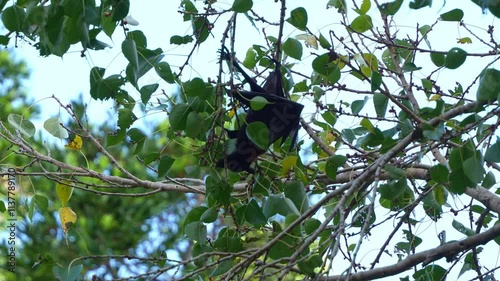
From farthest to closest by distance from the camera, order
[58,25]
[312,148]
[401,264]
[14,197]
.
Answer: [14,197] < [312,148] < [401,264] < [58,25]

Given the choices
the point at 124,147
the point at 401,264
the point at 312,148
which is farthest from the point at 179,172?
the point at 401,264

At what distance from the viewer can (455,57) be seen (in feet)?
9.62

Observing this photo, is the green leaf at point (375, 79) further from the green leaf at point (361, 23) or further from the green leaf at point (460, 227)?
the green leaf at point (460, 227)

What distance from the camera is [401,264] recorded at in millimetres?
3186

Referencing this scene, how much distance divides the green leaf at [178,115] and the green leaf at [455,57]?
3.33ft

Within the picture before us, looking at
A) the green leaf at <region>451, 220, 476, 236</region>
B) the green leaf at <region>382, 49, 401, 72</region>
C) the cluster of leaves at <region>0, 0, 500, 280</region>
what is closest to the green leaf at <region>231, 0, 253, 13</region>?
the cluster of leaves at <region>0, 0, 500, 280</region>

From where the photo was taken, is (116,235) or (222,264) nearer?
(222,264)

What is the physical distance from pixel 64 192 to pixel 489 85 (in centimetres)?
194

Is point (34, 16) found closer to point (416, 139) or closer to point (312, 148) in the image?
point (416, 139)

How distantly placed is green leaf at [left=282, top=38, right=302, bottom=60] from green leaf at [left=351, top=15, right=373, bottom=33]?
13.7 inches

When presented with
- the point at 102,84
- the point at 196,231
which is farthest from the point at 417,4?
the point at 196,231

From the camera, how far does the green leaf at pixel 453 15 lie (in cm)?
312

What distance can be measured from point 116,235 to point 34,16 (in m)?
5.91

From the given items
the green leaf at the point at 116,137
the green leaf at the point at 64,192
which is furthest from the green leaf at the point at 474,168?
the green leaf at the point at 64,192
